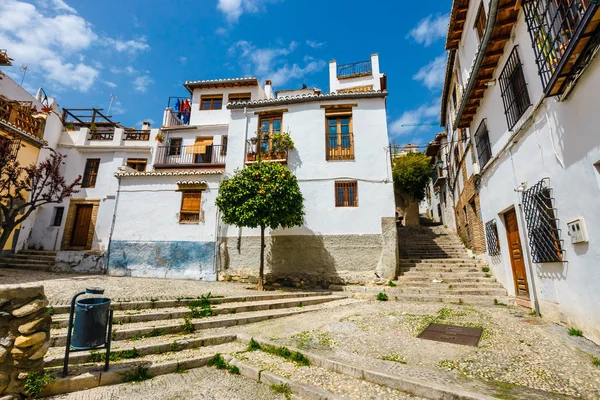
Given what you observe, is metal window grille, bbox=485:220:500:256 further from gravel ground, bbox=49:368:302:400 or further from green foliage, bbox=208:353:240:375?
green foliage, bbox=208:353:240:375

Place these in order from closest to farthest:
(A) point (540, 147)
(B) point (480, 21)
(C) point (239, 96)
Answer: (A) point (540, 147) < (B) point (480, 21) < (C) point (239, 96)

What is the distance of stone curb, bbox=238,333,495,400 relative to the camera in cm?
271

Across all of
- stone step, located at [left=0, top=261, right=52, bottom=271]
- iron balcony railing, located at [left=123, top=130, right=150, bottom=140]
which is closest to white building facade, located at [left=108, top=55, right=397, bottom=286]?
stone step, located at [left=0, top=261, right=52, bottom=271]

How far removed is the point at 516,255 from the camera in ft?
23.0

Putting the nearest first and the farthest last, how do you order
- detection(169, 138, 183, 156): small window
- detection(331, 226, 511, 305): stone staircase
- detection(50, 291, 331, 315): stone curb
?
detection(50, 291, 331, 315): stone curb < detection(331, 226, 511, 305): stone staircase < detection(169, 138, 183, 156): small window

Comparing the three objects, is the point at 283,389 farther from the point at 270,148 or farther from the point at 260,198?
the point at 270,148

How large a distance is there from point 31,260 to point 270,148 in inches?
474

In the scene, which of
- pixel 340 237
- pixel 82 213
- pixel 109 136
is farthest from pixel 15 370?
pixel 109 136

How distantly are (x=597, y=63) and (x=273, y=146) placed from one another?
31.1ft

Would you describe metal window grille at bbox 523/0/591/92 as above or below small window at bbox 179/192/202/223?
above

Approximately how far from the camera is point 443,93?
44.5ft

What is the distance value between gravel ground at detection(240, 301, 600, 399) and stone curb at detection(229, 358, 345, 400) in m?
0.78

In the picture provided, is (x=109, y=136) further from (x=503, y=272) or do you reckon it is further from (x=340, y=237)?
(x=503, y=272)

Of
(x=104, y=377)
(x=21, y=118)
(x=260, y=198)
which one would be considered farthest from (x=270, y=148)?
(x=21, y=118)
